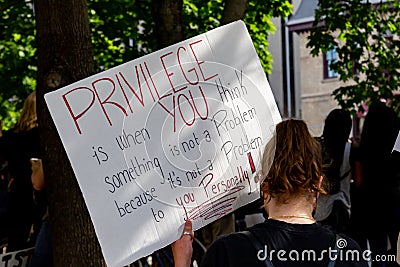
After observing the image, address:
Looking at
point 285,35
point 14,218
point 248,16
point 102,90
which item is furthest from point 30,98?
point 285,35

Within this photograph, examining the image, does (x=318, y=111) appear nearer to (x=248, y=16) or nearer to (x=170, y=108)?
(x=248, y=16)

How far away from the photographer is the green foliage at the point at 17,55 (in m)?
11.3

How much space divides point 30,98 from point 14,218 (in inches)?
32.2

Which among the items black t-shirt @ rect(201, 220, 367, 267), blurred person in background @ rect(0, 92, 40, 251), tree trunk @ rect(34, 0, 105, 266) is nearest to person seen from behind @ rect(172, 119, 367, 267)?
black t-shirt @ rect(201, 220, 367, 267)

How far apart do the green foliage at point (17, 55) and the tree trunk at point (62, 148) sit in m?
6.53

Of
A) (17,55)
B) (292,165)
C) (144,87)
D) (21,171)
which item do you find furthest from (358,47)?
(292,165)

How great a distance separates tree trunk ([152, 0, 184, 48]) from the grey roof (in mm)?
20107

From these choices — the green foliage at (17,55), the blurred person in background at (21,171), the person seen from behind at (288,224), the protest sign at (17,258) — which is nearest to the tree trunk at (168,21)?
the blurred person in background at (21,171)

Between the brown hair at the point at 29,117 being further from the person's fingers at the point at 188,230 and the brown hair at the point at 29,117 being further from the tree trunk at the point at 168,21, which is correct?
the person's fingers at the point at 188,230

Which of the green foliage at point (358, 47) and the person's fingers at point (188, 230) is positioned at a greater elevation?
the person's fingers at point (188, 230)

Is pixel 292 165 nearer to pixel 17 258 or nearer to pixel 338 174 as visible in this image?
pixel 17 258

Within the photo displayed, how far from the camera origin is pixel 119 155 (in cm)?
314

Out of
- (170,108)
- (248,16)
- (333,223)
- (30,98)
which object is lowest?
(333,223)

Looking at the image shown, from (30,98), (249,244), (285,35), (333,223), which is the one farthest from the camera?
(285,35)
